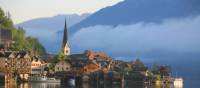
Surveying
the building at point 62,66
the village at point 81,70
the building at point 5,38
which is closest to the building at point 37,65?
the village at point 81,70

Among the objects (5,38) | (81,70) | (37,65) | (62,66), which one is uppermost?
(5,38)

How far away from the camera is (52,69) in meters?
150

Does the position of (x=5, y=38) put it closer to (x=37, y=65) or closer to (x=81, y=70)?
(x=37, y=65)

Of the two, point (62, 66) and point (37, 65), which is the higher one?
point (37, 65)

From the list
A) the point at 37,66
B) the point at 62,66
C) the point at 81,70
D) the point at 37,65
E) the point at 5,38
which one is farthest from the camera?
the point at 37,65

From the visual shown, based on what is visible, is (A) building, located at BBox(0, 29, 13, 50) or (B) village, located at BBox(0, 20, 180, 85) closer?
(B) village, located at BBox(0, 20, 180, 85)

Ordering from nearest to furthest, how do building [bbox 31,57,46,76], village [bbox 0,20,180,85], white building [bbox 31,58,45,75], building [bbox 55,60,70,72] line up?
1. village [bbox 0,20,180,85]
2. white building [bbox 31,58,45,75]
3. building [bbox 31,57,46,76]
4. building [bbox 55,60,70,72]

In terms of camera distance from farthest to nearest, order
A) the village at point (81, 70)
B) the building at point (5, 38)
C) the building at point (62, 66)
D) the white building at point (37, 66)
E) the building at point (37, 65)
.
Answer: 1. the building at point (62, 66)
2. the building at point (37, 65)
3. the white building at point (37, 66)
4. the building at point (5, 38)
5. the village at point (81, 70)

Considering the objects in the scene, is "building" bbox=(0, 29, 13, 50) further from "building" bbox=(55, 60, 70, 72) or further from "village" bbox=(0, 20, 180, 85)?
"building" bbox=(55, 60, 70, 72)

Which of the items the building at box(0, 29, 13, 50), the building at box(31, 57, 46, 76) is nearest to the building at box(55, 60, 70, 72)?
the building at box(31, 57, 46, 76)

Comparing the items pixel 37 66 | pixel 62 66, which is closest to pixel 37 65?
pixel 37 66

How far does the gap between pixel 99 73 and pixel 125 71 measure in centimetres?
1195

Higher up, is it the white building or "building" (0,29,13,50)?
"building" (0,29,13,50)

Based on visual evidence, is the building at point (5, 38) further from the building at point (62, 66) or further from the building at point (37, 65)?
the building at point (62, 66)
